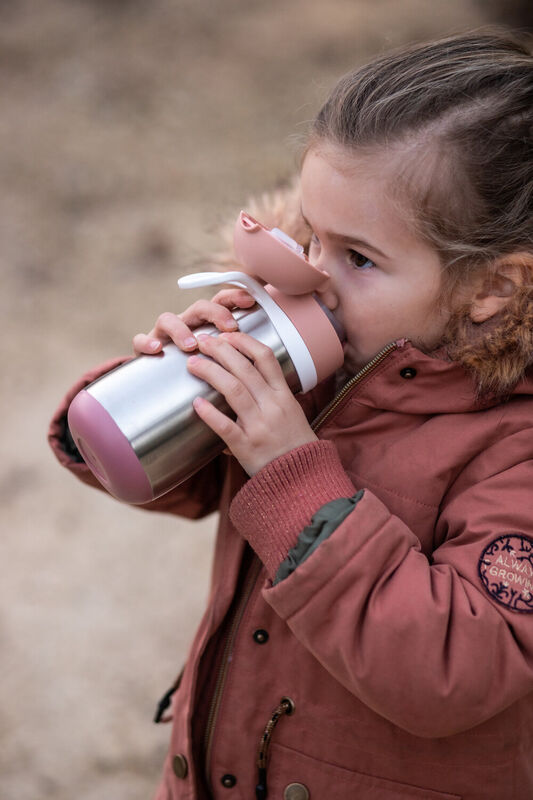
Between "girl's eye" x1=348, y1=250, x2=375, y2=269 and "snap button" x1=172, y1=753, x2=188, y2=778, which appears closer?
"girl's eye" x1=348, y1=250, x2=375, y2=269

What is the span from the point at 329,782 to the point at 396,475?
476 mm

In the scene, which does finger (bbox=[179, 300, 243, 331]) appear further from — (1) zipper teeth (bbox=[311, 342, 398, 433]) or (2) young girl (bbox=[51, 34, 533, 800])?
(1) zipper teeth (bbox=[311, 342, 398, 433])

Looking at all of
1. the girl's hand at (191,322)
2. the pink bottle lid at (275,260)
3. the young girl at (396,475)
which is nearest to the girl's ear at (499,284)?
the young girl at (396,475)

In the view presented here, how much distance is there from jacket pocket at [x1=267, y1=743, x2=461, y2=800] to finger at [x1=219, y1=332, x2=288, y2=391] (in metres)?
0.56

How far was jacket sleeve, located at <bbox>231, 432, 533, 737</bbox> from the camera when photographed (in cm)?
105

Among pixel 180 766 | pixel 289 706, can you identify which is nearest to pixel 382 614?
pixel 289 706

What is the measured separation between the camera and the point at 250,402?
3.86 ft

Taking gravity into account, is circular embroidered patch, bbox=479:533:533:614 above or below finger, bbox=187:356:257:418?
below

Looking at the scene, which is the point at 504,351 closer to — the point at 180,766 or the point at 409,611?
the point at 409,611

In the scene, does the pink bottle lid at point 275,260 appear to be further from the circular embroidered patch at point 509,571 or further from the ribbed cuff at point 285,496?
the circular embroidered patch at point 509,571

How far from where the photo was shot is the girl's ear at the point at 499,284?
3.96 feet

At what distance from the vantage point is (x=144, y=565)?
2.69 metres

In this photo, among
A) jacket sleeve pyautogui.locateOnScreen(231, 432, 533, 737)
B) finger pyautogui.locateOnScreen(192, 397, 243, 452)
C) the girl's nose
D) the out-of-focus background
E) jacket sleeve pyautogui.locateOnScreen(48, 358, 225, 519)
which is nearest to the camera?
jacket sleeve pyautogui.locateOnScreen(231, 432, 533, 737)

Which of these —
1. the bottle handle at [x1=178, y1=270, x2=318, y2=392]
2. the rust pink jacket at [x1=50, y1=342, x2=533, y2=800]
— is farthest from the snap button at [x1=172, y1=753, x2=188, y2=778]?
the bottle handle at [x1=178, y1=270, x2=318, y2=392]
